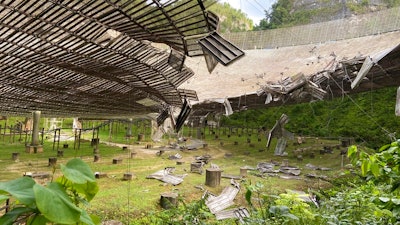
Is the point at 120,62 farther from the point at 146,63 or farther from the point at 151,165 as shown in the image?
the point at 151,165

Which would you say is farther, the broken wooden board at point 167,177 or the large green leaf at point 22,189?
the broken wooden board at point 167,177

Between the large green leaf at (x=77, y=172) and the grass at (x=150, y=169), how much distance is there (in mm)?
2761

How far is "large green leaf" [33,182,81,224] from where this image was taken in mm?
580

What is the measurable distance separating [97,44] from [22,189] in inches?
167

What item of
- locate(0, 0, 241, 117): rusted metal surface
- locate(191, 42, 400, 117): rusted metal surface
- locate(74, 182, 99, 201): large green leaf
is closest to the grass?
locate(0, 0, 241, 117): rusted metal surface

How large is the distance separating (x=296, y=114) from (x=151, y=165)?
34.5 ft

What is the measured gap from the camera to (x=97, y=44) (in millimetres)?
4578

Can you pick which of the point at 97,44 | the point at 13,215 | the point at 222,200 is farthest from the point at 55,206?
the point at 222,200

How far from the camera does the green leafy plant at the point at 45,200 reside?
0.59m

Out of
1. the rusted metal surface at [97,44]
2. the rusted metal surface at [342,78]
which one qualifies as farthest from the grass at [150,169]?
the rusted metal surface at [342,78]

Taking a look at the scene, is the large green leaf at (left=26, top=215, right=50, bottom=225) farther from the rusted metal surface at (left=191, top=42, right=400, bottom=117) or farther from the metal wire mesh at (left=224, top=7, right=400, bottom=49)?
the metal wire mesh at (left=224, top=7, right=400, bottom=49)

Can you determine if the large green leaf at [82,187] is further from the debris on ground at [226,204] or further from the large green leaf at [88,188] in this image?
the debris on ground at [226,204]

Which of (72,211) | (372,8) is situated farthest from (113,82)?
(372,8)

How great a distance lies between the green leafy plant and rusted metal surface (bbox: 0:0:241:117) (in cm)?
309
